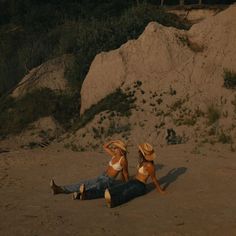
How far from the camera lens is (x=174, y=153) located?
12.8 meters

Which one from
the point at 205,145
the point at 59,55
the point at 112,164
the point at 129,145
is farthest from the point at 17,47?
the point at 112,164

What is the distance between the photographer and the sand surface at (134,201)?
7570 millimetres

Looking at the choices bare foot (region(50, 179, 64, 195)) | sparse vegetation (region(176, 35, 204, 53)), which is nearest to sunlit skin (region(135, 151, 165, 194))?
bare foot (region(50, 179, 64, 195))

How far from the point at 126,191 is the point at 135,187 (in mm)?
297

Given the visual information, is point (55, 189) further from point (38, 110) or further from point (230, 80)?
point (38, 110)

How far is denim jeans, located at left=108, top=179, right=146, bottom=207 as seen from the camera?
8.68 metres

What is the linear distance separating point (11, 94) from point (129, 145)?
8170 mm

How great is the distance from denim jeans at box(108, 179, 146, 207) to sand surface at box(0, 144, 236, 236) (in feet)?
0.35

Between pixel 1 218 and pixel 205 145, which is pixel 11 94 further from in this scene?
pixel 1 218

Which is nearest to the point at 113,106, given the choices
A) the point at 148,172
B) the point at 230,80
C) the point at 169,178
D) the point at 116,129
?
the point at 116,129

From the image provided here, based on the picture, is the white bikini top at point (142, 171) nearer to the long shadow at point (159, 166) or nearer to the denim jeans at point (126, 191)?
the denim jeans at point (126, 191)

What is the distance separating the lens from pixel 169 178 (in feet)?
35.1

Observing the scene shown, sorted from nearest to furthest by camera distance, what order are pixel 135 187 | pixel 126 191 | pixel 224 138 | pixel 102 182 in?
1. pixel 126 191
2. pixel 135 187
3. pixel 102 182
4. pixel 224 138

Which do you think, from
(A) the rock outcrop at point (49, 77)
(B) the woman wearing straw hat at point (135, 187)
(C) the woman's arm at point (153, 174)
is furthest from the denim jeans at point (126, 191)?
(A) the rock outcrop at point (49, 77)
